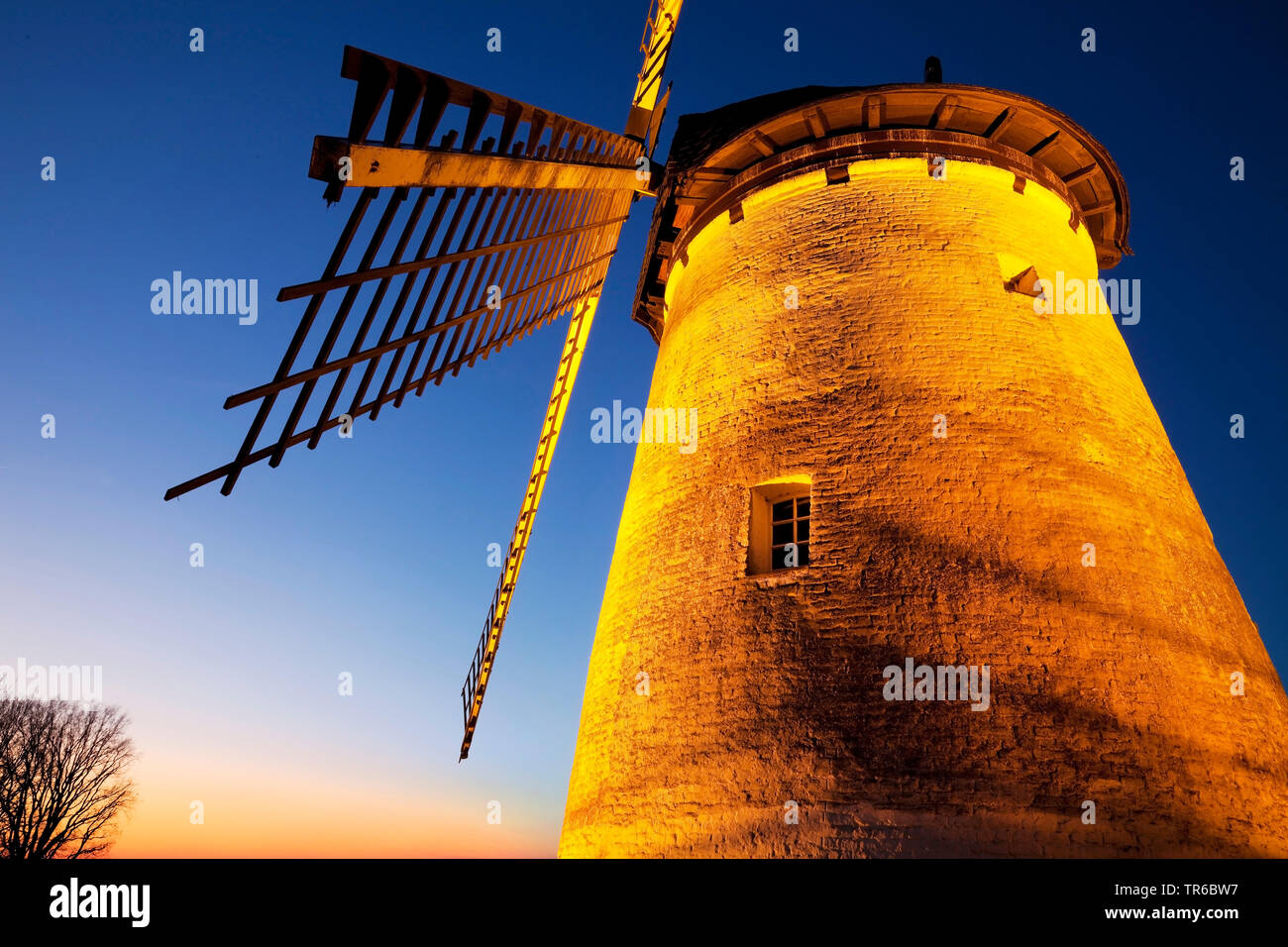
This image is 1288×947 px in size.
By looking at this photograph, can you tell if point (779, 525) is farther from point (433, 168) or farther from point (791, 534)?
point (433, 168)

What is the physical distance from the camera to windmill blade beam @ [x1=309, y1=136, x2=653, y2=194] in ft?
14.3

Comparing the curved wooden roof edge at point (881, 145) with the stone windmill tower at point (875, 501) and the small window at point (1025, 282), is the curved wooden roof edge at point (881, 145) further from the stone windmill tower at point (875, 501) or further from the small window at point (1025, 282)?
the small window at point (1025, 282)

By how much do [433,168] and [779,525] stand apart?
12.5 feet

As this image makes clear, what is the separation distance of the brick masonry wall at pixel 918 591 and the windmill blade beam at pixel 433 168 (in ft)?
6.99

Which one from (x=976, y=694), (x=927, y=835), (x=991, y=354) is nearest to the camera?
(x=927, y=835)

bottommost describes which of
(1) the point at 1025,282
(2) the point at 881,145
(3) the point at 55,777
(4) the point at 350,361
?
(3) the point at 55,777

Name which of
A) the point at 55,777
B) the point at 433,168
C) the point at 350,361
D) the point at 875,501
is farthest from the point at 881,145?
the point at 55,777

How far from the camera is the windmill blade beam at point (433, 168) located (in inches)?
171

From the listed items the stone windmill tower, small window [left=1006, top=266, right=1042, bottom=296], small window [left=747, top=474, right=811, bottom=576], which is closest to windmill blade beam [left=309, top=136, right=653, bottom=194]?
the stone windmill tower

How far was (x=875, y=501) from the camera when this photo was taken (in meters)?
6.46
